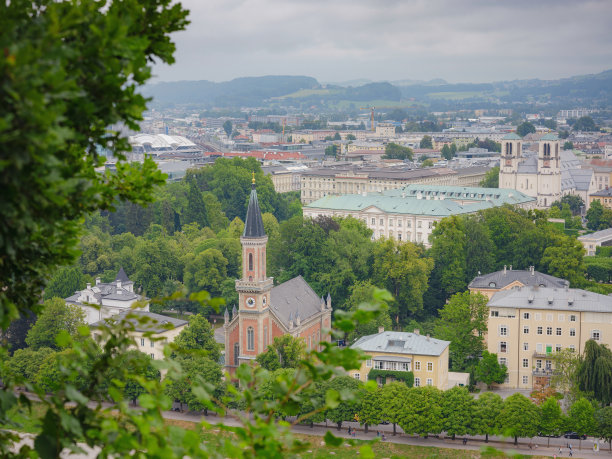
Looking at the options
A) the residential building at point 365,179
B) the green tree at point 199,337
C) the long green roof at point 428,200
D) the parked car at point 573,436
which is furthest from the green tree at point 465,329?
the residential building at point 365,179

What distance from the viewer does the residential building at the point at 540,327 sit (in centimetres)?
4712

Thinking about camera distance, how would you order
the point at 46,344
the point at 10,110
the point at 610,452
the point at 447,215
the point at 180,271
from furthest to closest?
the point at 447,215 < the point at 180,271 < the point at 46,344 < the point at 610,452 < the point at 10,110

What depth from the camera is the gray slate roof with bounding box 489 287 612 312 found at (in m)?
47.4

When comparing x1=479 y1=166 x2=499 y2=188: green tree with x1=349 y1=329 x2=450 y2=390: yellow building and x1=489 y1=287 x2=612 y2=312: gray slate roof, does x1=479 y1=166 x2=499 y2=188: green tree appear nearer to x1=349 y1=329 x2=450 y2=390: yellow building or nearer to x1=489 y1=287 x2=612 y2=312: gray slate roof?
x1=489 y1=287 x2=612 y2=312: gray slate roof

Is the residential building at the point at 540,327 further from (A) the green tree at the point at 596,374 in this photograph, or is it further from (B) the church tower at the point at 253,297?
(B) the church tower at the point at 253,297

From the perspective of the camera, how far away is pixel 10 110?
6.16 metres

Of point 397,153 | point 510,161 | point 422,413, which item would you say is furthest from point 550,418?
point 397,153

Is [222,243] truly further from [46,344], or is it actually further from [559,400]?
[559,400]

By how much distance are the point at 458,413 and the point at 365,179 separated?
253 ft

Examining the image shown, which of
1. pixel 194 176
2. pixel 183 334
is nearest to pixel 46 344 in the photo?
pixel 183 334

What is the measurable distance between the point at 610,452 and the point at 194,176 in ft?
238

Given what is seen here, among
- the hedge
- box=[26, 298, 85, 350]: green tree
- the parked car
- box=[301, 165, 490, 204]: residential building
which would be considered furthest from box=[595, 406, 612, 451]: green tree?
box=[301, 165, 490, 204]: residential building

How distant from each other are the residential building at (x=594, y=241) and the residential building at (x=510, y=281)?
Answer: 2634 cm

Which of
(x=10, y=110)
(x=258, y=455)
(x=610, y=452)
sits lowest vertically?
A: (x=610, y=452)
